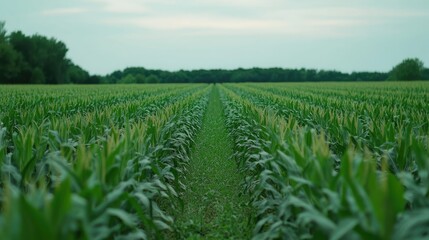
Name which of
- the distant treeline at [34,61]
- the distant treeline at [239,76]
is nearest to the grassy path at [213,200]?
the distant treeline at [34,61]

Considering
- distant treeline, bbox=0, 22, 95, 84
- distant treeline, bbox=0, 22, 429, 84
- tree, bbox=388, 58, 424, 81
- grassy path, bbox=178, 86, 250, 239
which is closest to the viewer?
grassy path, bbox=178, 86, 250, 239

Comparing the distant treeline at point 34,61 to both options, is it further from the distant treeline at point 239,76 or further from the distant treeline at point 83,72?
the distant treeline at point 239,76

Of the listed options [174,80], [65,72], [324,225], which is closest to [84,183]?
[324,225]

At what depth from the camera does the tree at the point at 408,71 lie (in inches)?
3656

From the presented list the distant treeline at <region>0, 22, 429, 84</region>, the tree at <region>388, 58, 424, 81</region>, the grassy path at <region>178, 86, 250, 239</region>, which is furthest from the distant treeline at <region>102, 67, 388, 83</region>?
the grassy path at <region>178, 86, 250, 239</region>

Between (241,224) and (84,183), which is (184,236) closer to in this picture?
(241,224)

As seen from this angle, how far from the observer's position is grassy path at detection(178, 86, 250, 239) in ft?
16.6

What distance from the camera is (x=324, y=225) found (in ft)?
8.03

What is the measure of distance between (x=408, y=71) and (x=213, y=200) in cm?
9749

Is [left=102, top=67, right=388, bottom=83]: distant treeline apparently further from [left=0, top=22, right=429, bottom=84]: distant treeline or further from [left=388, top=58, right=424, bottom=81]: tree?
[left=388, top=58, right=424, bottom=81]: tree

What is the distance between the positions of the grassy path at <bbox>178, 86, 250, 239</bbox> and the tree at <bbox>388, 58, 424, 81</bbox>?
3608 inches

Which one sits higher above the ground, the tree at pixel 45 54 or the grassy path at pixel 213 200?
the tree at pixel 45 54

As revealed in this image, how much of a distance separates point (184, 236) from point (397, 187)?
118 inches

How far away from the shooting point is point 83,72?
87.9m
